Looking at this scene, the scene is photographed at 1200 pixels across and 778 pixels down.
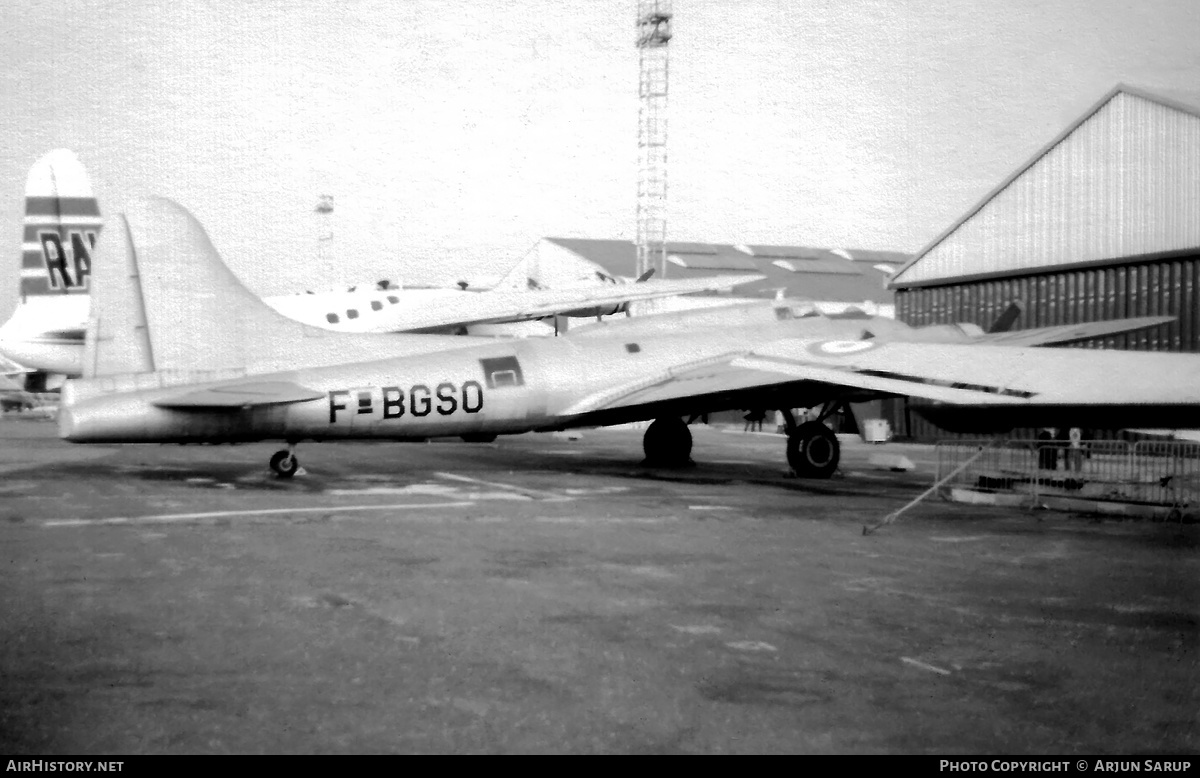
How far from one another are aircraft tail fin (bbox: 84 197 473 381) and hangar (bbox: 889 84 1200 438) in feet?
61.9

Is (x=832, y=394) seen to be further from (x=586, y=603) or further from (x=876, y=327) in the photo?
(x=586, y=603)

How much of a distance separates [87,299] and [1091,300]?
26.5 m

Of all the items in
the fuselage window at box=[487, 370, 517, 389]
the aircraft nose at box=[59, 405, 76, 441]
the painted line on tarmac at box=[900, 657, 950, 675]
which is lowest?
the painted line on tarmac at box=[900, 657, 950, 675]

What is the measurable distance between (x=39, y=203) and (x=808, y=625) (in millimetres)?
20715

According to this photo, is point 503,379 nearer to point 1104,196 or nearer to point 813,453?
point 813,453

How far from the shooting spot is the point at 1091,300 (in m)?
29.6

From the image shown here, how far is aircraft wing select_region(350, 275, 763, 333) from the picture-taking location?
33.6 metres

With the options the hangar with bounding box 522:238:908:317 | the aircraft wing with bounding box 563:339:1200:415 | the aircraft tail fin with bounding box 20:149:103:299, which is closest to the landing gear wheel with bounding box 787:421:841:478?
the aircraft wing with bounding box 563:339:1200:415

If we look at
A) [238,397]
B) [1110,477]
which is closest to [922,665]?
[1110,477]

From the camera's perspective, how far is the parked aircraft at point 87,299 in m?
22.5

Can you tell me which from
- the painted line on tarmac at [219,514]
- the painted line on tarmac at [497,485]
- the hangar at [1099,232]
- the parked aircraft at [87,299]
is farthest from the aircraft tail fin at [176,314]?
the hangar at [1099,232]

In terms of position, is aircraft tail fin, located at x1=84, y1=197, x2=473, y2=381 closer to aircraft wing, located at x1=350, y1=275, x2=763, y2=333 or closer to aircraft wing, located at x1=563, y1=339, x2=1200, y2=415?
aircraft wing, located at x1=563, y1=339, x2=1200, y2=415

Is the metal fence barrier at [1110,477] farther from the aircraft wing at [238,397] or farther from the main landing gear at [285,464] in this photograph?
the main landing gear at [285,464]

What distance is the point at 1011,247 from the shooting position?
31.6m
